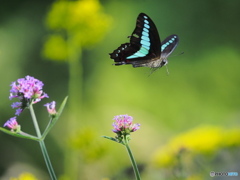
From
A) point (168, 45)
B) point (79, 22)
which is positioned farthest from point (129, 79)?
point (168, 45)

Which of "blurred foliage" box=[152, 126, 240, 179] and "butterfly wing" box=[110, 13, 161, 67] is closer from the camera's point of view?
"butterfly wing" box=[110, 13, 161, 67]

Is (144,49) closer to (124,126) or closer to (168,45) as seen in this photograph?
(168,45)

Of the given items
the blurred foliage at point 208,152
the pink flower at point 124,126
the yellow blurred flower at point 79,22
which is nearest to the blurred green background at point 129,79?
the yellow blurred flower at point 79,22

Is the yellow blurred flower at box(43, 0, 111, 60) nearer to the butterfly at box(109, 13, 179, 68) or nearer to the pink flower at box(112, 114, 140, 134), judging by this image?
the butterfly at box(109, 13, 179, 68)

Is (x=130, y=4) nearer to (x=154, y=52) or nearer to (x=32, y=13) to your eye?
(x=32, y=13)

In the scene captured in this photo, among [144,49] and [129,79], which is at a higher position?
[129,79]

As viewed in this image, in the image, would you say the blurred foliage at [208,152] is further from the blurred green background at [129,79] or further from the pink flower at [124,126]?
the blurred green background at [129,79]

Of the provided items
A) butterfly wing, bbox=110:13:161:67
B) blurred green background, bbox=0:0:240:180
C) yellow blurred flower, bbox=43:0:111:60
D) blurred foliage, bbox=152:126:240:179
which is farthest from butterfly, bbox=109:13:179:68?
blurred green background, bbox=0:0:240:180
